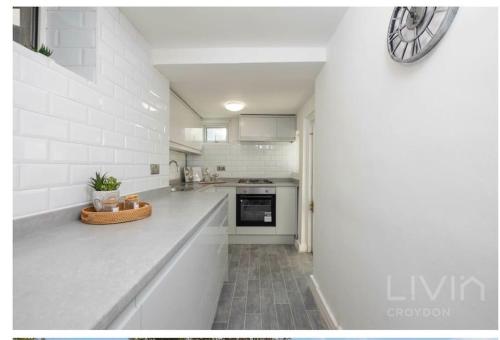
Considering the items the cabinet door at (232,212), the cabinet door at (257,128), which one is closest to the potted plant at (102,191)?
the cabinet door at (232,212)

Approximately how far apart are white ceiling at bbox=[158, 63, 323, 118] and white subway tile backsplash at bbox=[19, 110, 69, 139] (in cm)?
114

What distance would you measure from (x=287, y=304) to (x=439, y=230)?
5.31 feet

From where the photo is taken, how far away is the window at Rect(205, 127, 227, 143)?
14.2ft

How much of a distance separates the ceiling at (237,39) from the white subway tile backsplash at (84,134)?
32.5 inches

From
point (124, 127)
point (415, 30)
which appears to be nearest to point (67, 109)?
point (124, 127)

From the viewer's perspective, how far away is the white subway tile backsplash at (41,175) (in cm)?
91

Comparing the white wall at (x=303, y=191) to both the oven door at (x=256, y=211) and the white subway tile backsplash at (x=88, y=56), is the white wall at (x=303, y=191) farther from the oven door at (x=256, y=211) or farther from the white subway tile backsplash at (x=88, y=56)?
the white subway tile backsplash at (x=88, y=56)

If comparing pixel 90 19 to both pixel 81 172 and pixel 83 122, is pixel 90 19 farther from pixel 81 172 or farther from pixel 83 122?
pixel 81 172

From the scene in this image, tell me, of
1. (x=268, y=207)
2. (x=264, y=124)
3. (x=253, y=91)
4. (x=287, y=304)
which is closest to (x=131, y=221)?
(x=287, y=304)

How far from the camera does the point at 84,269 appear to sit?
640 mm

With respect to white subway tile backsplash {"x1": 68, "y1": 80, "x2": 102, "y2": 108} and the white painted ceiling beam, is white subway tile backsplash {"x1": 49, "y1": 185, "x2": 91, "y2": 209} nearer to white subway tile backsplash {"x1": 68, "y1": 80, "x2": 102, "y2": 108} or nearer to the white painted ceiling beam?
white subway tile backsplash {"x1": 68, "y1": 80, "x2": 102, "y2": 108}

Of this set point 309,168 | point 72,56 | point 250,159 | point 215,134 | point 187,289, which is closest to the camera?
point 187,289

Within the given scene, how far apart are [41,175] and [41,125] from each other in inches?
8.3

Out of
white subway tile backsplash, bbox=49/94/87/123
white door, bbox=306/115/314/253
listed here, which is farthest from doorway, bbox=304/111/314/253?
white subway tile backsplash, bbox=49/94/87/123
